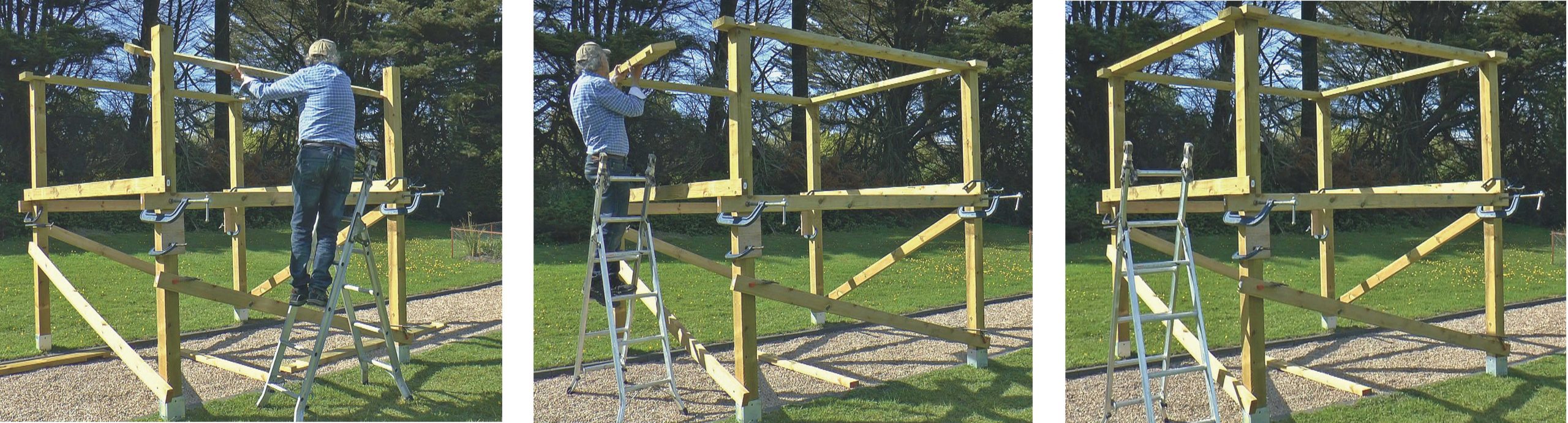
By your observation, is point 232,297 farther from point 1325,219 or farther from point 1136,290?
point 1325,219

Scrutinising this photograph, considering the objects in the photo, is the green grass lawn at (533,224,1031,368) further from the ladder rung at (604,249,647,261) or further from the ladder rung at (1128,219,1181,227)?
the ladder rung at (1128,219,1181,227)

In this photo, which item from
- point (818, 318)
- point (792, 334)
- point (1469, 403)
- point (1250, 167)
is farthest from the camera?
point (818, 318)

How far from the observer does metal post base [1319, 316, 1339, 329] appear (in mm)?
7137

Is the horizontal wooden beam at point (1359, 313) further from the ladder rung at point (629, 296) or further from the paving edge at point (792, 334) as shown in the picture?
the ladder rung at point (629, 296)

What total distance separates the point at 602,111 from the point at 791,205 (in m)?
1.17

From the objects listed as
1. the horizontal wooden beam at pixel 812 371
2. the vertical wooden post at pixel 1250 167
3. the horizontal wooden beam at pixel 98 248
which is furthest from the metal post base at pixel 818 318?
the horizontal wooden beam at pixel 98 248

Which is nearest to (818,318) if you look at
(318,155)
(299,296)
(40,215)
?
(299,296)

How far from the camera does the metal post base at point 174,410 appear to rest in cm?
475

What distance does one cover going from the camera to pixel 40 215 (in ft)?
20.2

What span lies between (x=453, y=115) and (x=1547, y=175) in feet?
34.4

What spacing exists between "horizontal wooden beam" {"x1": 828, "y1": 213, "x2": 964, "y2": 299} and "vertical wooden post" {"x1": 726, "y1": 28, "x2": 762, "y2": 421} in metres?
1.07

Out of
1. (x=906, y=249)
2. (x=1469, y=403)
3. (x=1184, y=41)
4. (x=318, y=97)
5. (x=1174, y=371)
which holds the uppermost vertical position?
(x=1184, y=41)

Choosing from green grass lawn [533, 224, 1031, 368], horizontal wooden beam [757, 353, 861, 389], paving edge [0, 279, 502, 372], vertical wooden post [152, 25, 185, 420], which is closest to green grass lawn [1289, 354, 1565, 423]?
horizontal wooden beam [757, 353, 861, 389]

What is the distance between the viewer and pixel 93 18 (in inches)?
352
